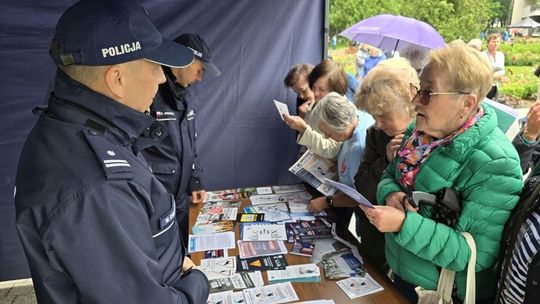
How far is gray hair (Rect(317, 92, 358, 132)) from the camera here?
1.83 meters

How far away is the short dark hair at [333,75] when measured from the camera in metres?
2.44

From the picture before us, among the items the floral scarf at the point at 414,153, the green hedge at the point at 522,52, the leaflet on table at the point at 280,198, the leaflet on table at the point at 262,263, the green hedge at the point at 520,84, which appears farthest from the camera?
the green hedge at the point at 522,52

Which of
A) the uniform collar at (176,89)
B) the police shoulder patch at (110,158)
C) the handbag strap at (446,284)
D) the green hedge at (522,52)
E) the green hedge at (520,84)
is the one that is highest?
the police shoulder patch at (110,158)

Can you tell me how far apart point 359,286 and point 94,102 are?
3.81ft

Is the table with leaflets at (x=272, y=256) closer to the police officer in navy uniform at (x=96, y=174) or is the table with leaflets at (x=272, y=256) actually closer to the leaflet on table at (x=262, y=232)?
the leaflet on table at (x=262, y=232)

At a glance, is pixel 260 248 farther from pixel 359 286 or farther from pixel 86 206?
pixel 86 206

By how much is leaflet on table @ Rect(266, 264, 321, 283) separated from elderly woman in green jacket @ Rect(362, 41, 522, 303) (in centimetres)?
37

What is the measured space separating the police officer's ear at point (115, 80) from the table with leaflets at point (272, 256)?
2.80 ft

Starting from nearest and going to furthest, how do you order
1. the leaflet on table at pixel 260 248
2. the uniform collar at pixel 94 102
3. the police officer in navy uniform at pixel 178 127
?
the uniform collar at pixel 94 102, the leaflet on table at pixel 260 248, the police officer in navy uniform at pixel 178 127

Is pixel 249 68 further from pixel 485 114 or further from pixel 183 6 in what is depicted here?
pixel 485 114

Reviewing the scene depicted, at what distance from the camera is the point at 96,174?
2.61 ft

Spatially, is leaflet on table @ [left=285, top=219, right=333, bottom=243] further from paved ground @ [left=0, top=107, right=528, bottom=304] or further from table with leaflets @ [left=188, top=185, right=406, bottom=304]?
paved ground @ [left=0, top=107, right=528, bottom=304]

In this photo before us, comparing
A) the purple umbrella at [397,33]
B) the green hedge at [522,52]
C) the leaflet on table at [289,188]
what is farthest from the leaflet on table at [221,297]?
the green hedge at [522,52]

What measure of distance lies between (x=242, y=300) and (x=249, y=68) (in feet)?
6.94
